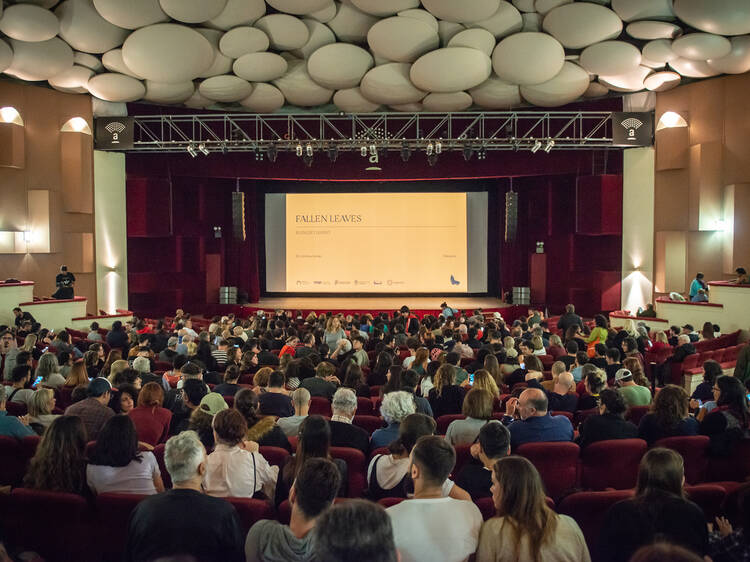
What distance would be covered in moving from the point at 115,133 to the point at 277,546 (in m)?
14.6

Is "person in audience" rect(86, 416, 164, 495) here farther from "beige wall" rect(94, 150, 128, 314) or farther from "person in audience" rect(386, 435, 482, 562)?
"beige wall" rect(94, 150, 128, 314)

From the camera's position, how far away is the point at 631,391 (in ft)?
18.8

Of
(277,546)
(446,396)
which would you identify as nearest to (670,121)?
(446,396)

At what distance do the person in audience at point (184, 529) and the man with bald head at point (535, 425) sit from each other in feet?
7.10

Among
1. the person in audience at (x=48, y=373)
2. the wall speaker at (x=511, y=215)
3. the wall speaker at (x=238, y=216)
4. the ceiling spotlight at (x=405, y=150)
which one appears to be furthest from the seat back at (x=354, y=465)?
the wall speaker at (x=238, y=216)

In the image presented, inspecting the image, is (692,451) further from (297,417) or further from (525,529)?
(297,417)

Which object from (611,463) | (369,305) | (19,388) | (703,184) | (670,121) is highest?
(670,121)

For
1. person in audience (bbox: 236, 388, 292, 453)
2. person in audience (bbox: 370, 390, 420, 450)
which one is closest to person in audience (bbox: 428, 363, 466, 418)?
person in audience (bbox: 370, 390, 420, 450)

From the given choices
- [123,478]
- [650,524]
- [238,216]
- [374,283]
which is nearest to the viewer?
[650,524]

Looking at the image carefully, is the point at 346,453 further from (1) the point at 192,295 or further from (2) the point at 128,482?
(1) the point at 192,295

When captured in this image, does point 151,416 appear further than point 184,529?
Yes

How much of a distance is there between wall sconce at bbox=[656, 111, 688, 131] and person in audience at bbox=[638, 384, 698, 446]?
1218 cm

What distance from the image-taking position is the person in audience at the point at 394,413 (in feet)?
14.1

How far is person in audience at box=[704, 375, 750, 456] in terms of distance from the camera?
4.24m
